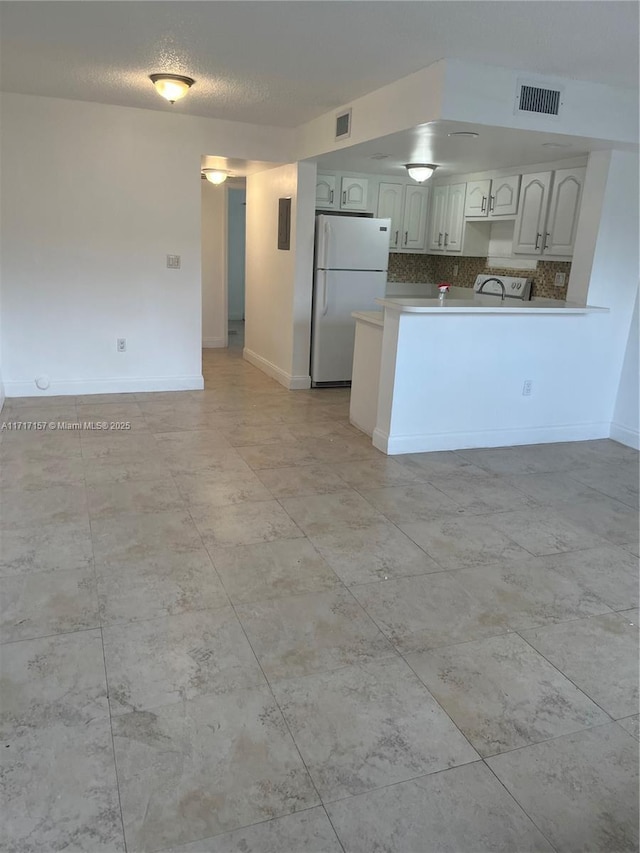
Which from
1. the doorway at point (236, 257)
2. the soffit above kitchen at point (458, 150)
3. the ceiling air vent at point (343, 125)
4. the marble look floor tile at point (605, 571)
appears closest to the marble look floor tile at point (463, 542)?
the marble look floor tile at point (605, 571)

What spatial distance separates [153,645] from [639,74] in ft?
12.6

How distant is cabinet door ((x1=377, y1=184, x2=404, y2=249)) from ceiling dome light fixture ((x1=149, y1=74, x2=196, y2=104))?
301 centimetres

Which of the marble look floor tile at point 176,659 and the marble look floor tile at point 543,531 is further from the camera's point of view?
the marble look floor tile at point 543,531

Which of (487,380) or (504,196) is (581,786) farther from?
(504,196)

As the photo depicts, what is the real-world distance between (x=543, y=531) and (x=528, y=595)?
68cm

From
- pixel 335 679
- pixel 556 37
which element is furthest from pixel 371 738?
pixel 556 37

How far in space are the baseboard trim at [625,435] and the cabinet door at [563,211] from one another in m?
1.47

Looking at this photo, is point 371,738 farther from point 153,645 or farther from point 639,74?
point 639,74

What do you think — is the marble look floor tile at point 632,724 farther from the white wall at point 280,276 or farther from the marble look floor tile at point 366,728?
the white wall at point 280,276

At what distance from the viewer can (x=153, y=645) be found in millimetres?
2182

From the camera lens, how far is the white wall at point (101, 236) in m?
4.92

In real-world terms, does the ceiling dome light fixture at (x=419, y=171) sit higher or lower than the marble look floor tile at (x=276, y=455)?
higher

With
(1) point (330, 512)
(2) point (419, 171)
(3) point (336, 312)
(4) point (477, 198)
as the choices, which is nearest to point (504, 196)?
(4) point (477, 198)

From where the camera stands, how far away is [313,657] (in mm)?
2158
